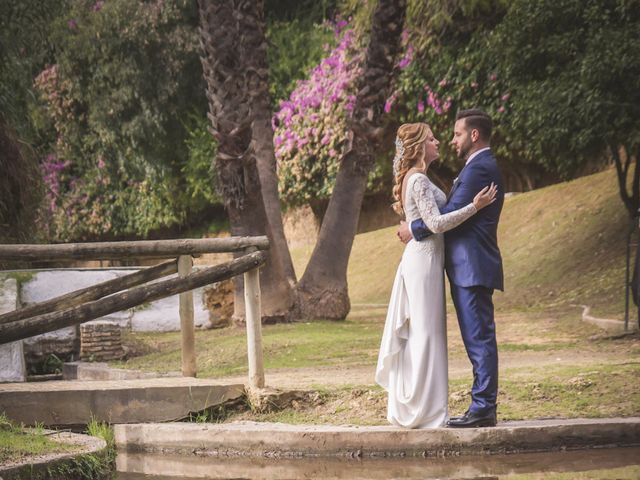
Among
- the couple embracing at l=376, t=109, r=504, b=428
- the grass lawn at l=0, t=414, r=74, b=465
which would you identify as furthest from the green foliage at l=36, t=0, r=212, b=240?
the couple embracing at l=376, t=109, r=504, b=428

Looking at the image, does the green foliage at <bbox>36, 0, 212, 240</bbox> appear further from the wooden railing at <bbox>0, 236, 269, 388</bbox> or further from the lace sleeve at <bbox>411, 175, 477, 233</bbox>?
the lace sleeve at <bbox>411, 175, 477, 233</bbox>

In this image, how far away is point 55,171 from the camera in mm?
29031

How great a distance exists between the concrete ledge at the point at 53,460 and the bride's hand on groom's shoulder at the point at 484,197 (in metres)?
2.78

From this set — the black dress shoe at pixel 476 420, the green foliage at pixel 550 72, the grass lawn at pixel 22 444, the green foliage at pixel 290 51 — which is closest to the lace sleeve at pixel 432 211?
the black dress shoe at pixel 476 420

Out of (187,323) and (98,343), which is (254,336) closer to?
(187,323)

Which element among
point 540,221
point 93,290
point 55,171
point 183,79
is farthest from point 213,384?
point 55,171

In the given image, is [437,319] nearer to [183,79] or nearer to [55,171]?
[183,79]

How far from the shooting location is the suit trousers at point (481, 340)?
659 cm

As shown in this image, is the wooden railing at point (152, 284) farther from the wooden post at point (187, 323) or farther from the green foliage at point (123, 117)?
the green foliage at point (123, 117)

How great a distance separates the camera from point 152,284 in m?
7.98

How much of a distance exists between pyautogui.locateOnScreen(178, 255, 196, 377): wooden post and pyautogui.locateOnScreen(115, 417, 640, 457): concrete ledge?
1.50 meters

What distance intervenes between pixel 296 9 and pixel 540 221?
10229 millimetres

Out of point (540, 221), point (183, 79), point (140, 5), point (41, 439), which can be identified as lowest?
point (41, 439)

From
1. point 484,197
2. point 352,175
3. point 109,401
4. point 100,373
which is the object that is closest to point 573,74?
point 352,175
